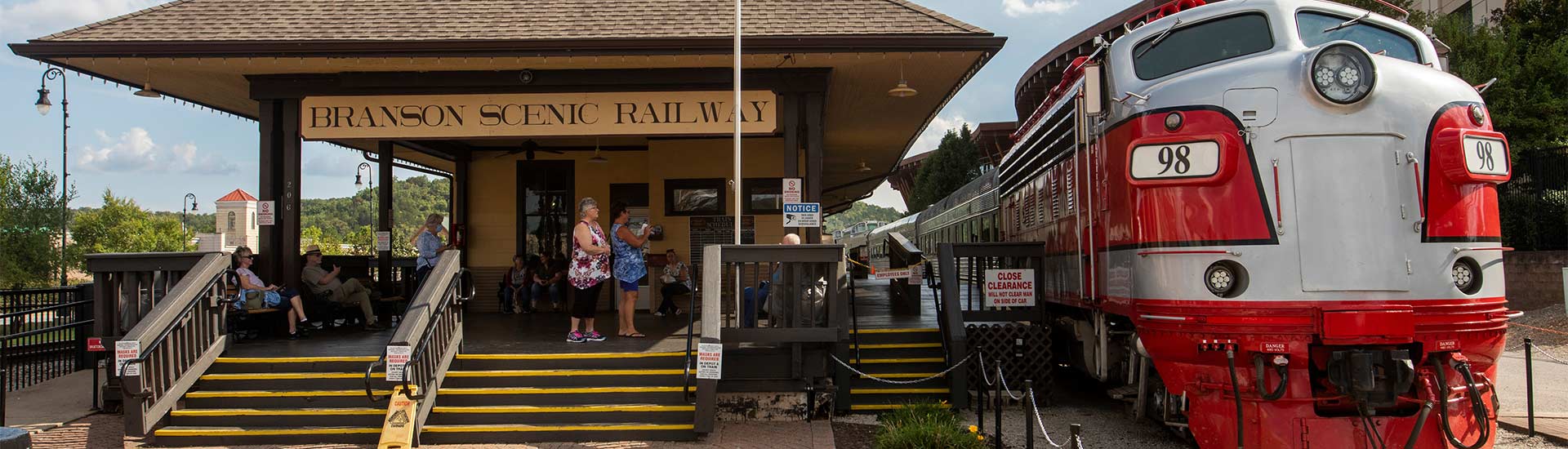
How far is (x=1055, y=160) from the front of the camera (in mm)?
9664

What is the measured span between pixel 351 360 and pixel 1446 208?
26.6ft

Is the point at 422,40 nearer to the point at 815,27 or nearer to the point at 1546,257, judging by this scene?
the point at 815,27

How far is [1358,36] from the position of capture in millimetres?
6977

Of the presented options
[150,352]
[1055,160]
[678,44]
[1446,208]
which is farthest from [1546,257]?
[150,352]

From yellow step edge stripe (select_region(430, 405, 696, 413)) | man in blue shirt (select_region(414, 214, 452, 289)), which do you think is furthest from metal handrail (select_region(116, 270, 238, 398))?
man in blue shirt (select_region(414, 214, 452, 289))

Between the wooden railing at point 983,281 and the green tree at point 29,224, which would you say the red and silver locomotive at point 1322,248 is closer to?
the wooden railing at point 983,281

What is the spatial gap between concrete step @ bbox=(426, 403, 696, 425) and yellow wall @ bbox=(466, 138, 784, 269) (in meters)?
6.14

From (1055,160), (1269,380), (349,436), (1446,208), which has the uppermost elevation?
(1055,160)

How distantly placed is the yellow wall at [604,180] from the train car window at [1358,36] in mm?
7955

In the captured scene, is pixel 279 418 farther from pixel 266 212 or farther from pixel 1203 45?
pixel 1203 45

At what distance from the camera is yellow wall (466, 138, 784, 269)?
14.1 metres

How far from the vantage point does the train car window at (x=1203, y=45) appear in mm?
6914

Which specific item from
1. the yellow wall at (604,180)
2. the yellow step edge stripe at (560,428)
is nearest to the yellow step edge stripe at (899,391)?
the yellow step edge stripe at (560,428)

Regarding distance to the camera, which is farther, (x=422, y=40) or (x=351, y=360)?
(x=422, y=40)
